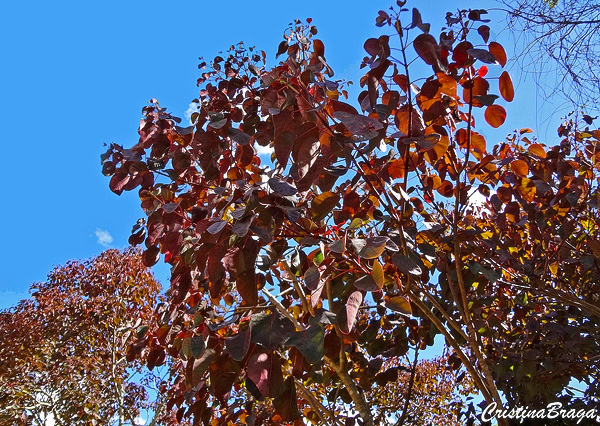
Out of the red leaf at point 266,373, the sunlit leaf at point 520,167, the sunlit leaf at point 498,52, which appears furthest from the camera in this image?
the sunlit leaf at point 520,167

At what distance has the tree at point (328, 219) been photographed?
121cm

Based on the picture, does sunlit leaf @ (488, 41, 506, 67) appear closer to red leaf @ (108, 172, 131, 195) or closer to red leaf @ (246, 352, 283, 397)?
red leaf @ (246, 352, 283, 397)

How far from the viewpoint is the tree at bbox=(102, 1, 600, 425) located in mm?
1209

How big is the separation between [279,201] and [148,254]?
744mm

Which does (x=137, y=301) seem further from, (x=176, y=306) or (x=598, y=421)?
(x=598, y=421)

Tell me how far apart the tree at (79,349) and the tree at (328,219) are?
5.58 m

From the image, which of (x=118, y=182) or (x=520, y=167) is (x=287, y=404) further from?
(x=520, y=167)

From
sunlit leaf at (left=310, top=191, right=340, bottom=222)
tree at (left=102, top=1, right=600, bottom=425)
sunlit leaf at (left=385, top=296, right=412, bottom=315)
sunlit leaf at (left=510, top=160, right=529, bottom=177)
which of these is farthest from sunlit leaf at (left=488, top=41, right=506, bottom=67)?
sunlit leaf at (left=385, top=296, right=412, bottom=315)

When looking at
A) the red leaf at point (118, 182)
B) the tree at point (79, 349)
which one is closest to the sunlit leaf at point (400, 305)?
the red leaf at point (118, 182)

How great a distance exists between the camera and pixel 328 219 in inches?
78.7

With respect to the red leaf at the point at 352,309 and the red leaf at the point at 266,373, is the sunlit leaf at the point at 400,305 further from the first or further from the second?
the red leaf at the point at 266,373

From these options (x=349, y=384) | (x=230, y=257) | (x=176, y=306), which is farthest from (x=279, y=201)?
(x=349, y=384)

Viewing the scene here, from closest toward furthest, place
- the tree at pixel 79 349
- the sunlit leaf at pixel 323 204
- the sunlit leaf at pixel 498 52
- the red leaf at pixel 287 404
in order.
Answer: the red leaf at pixel 287 404 → the sunlit leaf at pixel 323 204 → the sunlit leaf at pixel 498 52 → the tree at pixel 79 349

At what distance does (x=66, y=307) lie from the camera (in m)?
7.55
